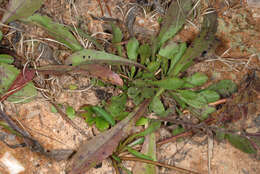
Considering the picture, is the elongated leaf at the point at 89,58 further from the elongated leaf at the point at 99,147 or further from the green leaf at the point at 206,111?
→ the green leaf at the point at 206,111

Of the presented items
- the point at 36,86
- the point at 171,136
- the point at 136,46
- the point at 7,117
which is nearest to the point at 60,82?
the point at 36,86

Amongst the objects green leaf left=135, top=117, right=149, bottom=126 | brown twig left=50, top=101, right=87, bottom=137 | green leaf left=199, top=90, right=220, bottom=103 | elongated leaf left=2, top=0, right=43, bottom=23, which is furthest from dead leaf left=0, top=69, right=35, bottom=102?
green leaf left=199, top=90, right=220, bottom=103

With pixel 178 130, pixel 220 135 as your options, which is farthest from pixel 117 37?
pixel 220 135

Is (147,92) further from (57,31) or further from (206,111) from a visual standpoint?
(57,31)

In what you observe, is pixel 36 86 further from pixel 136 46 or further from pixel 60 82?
pixel 136 46

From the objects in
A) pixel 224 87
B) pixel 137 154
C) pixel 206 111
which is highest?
pixel 224 87

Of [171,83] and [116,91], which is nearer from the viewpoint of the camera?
[171,83]
